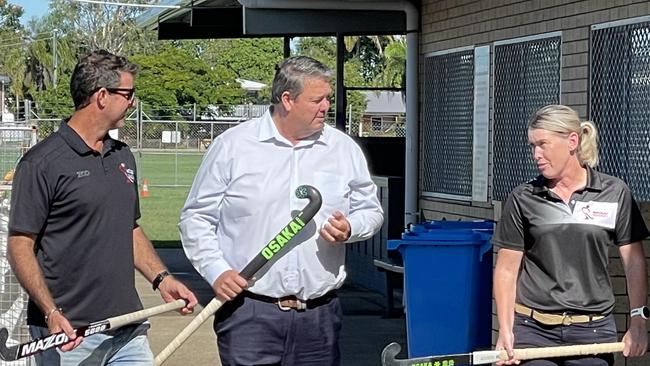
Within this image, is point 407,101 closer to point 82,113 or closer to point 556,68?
point 556,68

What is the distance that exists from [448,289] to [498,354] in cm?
203

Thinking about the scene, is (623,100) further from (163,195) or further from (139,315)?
(163,195)

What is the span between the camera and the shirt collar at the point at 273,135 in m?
4.96

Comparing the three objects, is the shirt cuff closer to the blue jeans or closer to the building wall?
the blue jeans

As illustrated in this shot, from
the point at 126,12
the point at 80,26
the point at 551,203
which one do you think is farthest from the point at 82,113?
the point at 80,26

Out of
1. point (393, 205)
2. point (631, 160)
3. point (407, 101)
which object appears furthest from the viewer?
point (393, 205)

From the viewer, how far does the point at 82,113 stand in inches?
191

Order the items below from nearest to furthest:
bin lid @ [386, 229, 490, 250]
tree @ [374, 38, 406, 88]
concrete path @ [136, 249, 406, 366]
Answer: bin lid @ [386, 229, 490, 250] → concrete path @ [136, 249, 406, 366] → tree @ [374, 38, 406, 88]

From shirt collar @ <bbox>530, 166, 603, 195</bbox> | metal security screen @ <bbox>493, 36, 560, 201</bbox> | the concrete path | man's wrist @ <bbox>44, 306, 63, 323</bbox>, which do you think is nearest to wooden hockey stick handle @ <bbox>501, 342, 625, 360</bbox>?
shirt collar @ <bbox>530, 166, 603, 195</bbox>

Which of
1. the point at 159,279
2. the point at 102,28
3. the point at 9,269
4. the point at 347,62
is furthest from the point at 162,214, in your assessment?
the point at 102,28

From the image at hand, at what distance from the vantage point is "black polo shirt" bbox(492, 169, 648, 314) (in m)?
4.97

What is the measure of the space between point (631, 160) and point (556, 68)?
1.21m

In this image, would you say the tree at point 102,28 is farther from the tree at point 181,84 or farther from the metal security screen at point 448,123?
the metal security screen at point 448,123

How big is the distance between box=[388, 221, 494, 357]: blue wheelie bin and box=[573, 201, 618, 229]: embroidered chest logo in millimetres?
1941
